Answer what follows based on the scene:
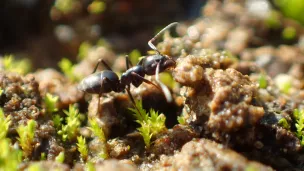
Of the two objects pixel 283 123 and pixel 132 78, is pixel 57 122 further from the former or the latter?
pixel 283 123

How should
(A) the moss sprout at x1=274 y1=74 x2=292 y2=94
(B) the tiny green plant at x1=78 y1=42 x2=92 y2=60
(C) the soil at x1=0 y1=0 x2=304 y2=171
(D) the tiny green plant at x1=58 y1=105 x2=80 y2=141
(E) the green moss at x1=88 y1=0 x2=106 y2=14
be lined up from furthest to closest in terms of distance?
(E) the green moss at x1=88 y1=0 x2=106 y2=14
(B) the tiny green plant at x1=78 y1=42 x2=92 y2=60
(A) the moss sprout at x1=274 y1=74 x2=292 y2=94
(D) the tiny green plant at x1=58 y1=105 x2=80 y2=141
(C) the soil at x1=0 y1=0 x2=304 y2=171

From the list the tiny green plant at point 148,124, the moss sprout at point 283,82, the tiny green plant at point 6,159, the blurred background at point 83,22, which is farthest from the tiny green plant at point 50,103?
the moss sprout at point 283,82

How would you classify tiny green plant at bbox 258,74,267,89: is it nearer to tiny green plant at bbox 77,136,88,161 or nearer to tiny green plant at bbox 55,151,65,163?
tiny green plant at bbox 77,136,88,161

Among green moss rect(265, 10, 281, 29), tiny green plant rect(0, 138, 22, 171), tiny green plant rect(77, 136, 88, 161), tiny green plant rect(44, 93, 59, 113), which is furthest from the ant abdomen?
green moss rect(265, 10, 281, 29)

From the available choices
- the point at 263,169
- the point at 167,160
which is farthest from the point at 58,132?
the point at 263,169

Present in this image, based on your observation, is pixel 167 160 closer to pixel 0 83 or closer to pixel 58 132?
pixel 58 132

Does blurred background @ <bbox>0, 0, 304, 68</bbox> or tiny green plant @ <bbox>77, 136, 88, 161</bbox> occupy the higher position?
blurred background @ <bbox>0, 0, 304, 68</bbox>

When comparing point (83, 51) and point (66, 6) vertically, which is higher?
point (66, 6)

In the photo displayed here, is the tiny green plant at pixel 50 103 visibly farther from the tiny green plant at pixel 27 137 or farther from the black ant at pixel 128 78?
the tiny green plant at pixel 27 137

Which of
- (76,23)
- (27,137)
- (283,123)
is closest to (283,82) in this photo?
(283,123)
